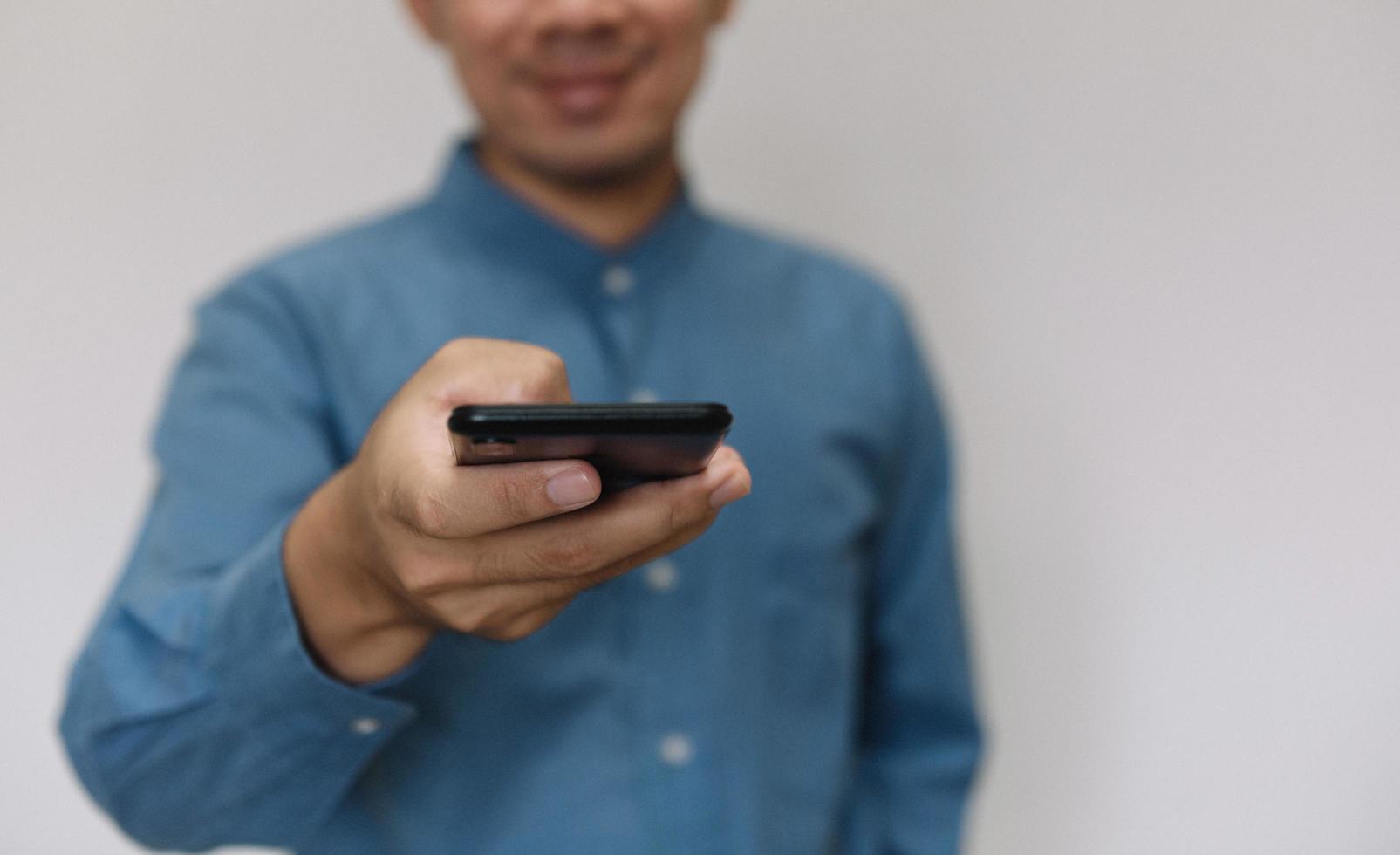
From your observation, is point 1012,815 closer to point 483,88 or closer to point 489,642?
point 489,642

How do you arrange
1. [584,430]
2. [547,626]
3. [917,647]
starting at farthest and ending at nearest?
1. [917,647]
2. [547,626]
3. [584,430]

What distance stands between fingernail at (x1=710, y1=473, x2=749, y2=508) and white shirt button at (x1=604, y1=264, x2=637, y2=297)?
36 cm

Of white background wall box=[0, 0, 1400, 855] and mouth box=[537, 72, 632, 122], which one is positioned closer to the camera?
mouth box=[537, 72, 632, 122]

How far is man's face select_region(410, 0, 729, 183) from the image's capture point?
2.00 ft

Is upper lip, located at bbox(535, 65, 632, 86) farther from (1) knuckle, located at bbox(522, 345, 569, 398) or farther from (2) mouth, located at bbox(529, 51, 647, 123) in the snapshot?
(1) knuckle, located at bbox(522, 345, 569, 398)

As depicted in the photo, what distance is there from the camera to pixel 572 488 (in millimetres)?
308

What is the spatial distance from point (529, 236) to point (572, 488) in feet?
1.28

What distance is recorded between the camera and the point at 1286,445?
34.0 inches

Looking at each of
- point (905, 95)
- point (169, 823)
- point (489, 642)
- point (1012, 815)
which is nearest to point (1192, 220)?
point (905, 95)

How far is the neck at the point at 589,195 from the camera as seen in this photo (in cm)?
68

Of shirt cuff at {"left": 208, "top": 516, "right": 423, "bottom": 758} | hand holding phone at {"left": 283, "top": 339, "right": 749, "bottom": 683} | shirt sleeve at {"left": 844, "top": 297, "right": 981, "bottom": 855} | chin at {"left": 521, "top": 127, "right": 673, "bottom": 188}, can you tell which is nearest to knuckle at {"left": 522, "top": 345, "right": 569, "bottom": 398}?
hand holding phone at {"left": 283, "top": 339, "right": 749, "bottom": 683}

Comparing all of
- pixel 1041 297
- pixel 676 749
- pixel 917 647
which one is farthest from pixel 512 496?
pixel 1041 297

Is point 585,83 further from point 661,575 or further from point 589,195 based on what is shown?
point 661,575

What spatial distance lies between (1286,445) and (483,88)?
69 centimetres
